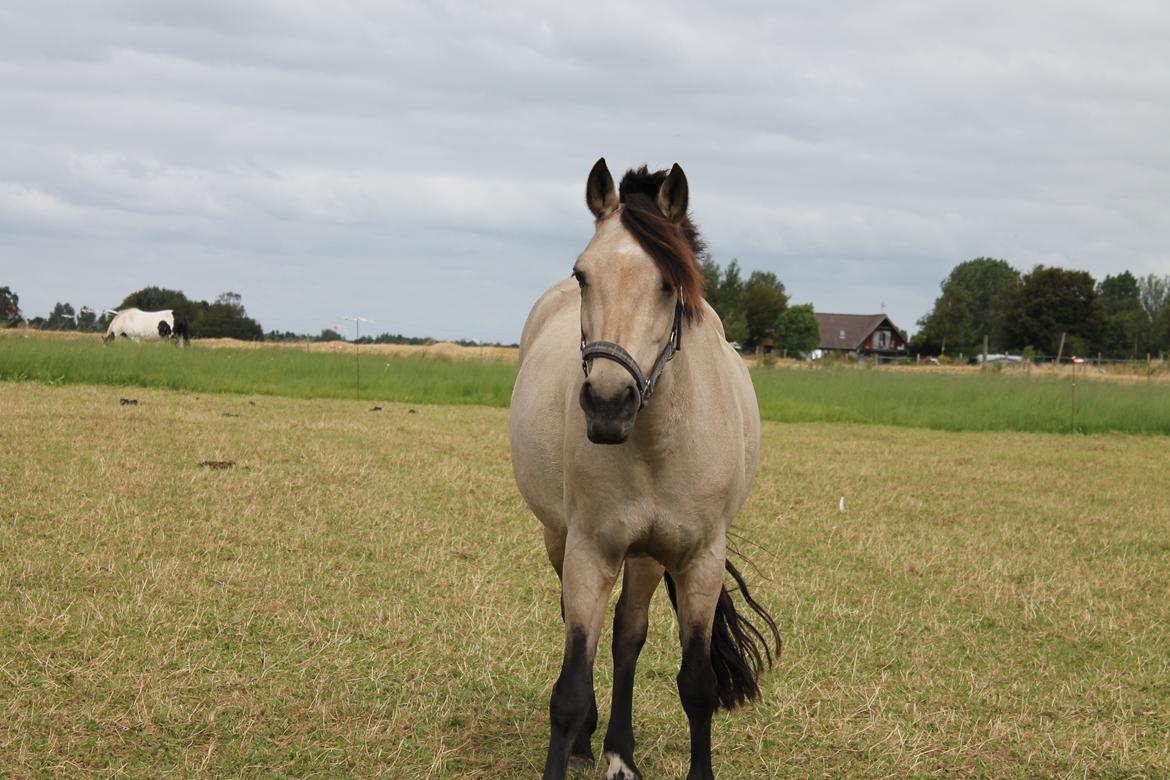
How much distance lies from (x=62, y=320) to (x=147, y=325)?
19.5ft

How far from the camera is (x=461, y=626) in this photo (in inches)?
213

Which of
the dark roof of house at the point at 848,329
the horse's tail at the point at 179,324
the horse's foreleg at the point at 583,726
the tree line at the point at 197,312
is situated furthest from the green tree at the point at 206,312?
the horse's foreleg at the point at 583,726

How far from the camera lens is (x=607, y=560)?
3396 millimetres

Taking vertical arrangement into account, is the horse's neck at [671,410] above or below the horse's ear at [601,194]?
below

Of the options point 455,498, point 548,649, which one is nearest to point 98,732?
point 548,649

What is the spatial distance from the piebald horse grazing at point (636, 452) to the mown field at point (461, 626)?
1.85ft

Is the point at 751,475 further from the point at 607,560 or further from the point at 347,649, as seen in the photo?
the point at 347,649

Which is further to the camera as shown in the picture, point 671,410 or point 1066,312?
point 1066,312

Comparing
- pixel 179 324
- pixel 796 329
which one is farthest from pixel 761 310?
pixel 179 324

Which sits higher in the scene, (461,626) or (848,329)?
(848,329)

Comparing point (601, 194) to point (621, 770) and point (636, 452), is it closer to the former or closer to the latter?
point (636, 452)

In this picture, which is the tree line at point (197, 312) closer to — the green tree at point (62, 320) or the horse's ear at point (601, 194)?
the green tree at point (62, 320)

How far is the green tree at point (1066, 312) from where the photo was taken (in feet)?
190

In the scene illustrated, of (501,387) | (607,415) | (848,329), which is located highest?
(848,329)
